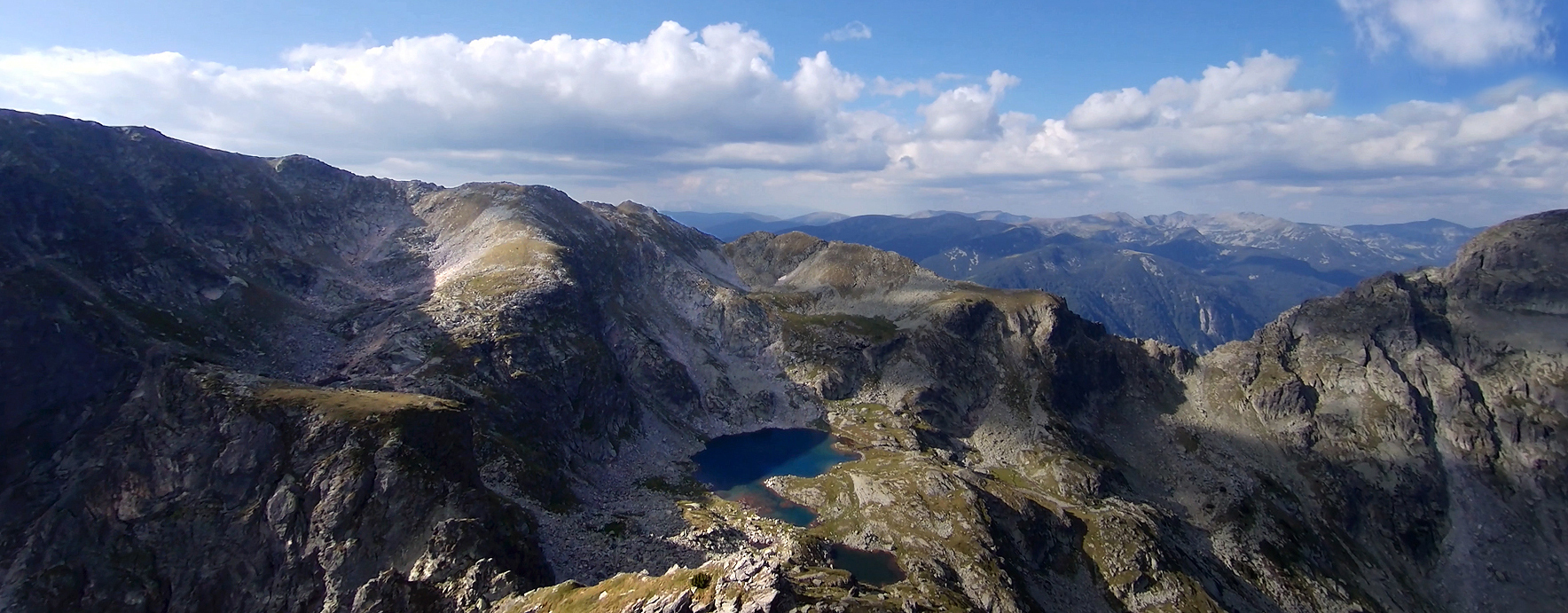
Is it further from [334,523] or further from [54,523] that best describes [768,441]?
[54,523]

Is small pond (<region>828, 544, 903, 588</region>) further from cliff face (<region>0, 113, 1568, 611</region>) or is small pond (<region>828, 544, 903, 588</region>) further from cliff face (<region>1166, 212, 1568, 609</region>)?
cliff face (<region>1166, 212, 1568, 609</region>)

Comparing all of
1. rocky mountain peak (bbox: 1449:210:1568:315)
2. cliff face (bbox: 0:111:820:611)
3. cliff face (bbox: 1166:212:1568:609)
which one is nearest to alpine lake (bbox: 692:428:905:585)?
cliff face (bbox: 0:111:820:611)

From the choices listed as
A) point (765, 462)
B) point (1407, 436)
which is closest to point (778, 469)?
point (765, 462)

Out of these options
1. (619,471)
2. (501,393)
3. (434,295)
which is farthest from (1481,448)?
(434,295)

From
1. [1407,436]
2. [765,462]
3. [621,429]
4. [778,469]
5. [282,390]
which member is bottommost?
[765,462]

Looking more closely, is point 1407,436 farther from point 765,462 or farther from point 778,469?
point 765,462

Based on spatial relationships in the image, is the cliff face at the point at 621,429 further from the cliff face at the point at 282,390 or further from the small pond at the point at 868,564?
the small pond at the point at 868,564
